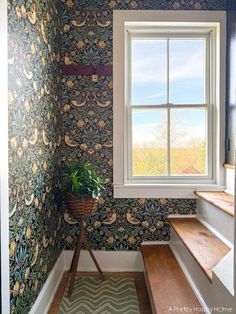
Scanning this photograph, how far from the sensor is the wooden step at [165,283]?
170 cm

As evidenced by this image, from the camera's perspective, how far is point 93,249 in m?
2.73

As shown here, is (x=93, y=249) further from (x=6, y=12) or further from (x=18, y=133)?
(x=6, y=12)

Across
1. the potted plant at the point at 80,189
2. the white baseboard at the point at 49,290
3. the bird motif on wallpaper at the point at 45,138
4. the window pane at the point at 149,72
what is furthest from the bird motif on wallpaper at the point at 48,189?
the window pane at the point at 149,72

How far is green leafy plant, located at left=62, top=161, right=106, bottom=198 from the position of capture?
232 centimetres

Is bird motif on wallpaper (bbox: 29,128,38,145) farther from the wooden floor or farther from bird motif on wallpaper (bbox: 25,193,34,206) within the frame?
the wooden floor

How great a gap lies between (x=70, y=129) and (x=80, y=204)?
0.75m

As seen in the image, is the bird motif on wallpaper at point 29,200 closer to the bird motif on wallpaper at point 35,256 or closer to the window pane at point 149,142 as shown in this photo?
the bird motif on wallpaper at point 35,256

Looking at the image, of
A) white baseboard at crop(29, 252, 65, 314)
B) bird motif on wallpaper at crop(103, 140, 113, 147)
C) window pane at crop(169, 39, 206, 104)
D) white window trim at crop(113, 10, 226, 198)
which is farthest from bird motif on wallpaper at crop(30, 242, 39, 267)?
window pane at crop(169, 39, 206, 104)

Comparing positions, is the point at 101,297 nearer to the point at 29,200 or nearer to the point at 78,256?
the point at 78,256

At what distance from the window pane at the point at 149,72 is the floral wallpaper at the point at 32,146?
0.78 meters

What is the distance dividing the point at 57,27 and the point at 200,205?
204 centimetres

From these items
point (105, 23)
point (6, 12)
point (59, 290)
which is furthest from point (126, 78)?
point (59, 290)

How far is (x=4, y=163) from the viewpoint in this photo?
1333 mm

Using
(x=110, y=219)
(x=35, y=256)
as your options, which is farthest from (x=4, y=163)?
(x=110, y=219)
